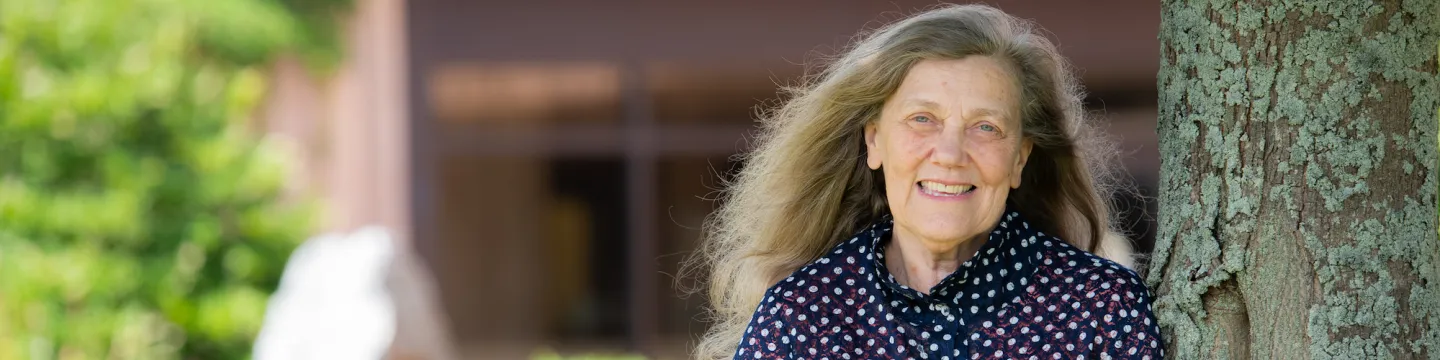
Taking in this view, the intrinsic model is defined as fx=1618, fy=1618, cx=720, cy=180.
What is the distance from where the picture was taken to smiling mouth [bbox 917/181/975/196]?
105 inches

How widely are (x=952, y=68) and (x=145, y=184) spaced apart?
5.16m

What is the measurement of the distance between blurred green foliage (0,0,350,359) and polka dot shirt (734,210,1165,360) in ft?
15.5

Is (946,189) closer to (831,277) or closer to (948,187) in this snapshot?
(948,187)

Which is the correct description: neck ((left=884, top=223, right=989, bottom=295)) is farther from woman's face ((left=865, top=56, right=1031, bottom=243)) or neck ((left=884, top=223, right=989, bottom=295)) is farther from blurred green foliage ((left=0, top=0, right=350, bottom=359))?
blurred green foliage ((left=0, top=0, right=350, bottom=359))

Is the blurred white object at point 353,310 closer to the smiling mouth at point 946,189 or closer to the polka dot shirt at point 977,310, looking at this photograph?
the polka dot shirt at point 977,310

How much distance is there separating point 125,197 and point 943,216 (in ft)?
16.7

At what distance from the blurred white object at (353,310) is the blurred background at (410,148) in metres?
0.02

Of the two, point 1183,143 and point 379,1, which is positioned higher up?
point 379,1

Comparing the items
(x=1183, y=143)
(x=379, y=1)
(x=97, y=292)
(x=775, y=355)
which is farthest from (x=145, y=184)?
(x=1183, y=143)

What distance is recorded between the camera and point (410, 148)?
983cm

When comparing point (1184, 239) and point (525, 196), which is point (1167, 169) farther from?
point (525, 196)

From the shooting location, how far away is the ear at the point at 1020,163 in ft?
9.04

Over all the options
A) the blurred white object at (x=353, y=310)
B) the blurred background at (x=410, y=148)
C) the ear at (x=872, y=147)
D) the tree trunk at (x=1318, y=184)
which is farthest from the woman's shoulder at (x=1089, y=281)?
the blurred white object at (x=353, y=310)

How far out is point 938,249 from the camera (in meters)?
2.77
